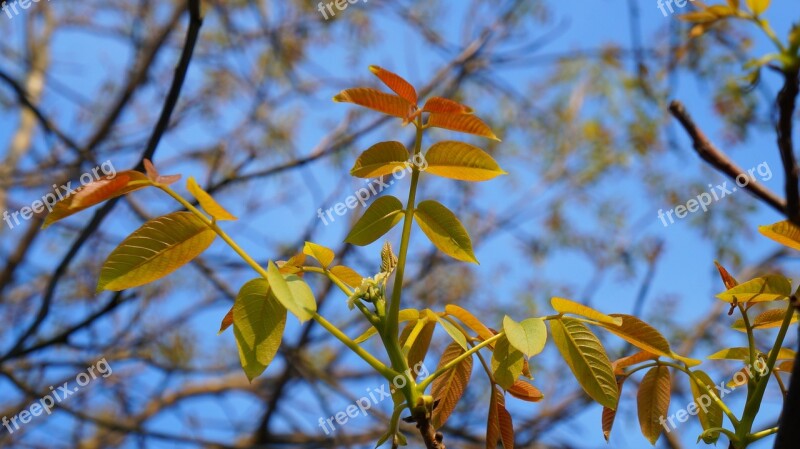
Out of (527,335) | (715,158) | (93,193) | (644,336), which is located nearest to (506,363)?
(527,335)

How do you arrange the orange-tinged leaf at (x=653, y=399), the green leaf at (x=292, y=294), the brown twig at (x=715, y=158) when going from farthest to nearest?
1. the orange-tinged leaf at (x=653, y=399)
2. the green leaf at (x=292, y=294)
3. the brown twig at (x=715, y=158)

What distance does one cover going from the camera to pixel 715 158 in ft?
1.79

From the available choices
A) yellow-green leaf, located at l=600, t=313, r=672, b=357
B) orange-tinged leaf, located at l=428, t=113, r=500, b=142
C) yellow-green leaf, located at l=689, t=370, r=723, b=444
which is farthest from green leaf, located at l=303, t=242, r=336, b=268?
yellow-green leaf, located at l=689, t=370, r=723, b=444

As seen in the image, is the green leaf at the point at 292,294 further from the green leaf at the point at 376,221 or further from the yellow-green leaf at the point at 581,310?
the yellow-green leaf at the point at 581,310

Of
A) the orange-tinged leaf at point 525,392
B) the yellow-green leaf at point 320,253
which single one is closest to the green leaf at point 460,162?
the yellow-green leaf at point 320,253

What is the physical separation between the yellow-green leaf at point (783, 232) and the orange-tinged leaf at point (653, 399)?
0.73ft

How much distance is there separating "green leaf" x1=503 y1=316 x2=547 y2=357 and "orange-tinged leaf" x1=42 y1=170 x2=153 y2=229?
0.44 meters

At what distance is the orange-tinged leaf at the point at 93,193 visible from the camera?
2.53 feet

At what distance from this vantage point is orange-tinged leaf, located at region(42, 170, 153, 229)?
0.77 metres

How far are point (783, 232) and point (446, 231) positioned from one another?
37 centimetres

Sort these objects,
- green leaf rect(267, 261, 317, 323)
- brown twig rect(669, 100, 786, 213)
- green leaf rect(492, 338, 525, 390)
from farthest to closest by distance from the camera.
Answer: green leaf rect(492, 338, 525, 390) → green leaf rect(267, 261, 317, 323) → brown twig rect(669, 100, 786, 213)

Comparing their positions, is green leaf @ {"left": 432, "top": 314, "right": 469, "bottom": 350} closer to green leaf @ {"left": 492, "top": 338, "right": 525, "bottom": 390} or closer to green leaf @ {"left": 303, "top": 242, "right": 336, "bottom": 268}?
green leaf @ {"left": 492, "top": 338, "right": 525, "bottom": 390}

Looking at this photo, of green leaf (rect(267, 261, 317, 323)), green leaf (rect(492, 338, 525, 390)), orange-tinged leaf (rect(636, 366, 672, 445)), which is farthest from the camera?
orange-tinged leaf (rect(636, 366, 672, 445))

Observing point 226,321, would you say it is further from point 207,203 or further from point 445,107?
point 445,107
